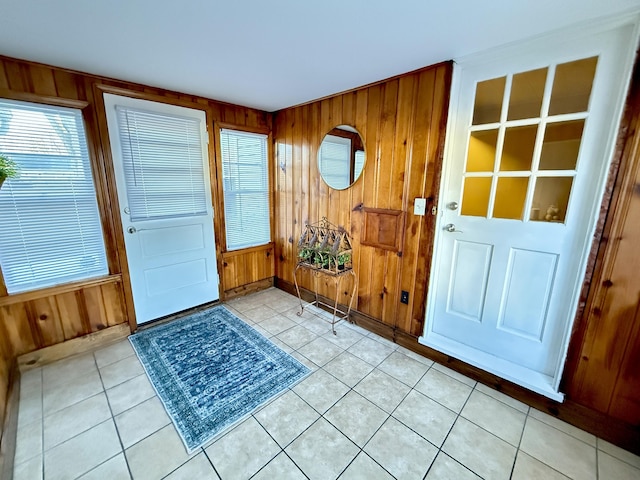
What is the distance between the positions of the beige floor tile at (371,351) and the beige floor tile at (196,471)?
1.21m

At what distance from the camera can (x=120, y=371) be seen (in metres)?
1.93

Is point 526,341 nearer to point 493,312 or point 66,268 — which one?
point 493,312

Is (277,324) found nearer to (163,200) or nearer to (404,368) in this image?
(404,368)

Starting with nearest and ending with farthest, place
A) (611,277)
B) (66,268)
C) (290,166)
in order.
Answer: (611,277) → (66,268) → (290,166)

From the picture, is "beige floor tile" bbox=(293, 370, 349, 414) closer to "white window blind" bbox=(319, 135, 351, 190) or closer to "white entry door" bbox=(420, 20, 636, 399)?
"white entry door" bbox=(420, 20, 636, 399)

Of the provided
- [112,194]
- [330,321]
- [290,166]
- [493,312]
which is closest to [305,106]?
[290,166]

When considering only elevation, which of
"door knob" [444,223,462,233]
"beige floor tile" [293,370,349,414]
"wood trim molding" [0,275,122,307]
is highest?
"door knob" [444,223,462,233]

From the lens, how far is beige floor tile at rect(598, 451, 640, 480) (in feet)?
4.15

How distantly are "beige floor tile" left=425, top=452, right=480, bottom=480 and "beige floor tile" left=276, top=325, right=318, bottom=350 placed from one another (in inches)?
47.5

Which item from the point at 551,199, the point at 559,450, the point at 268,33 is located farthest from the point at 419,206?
the point at 559,450

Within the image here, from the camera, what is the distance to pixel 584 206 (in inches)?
56.5

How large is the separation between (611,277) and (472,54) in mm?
1499

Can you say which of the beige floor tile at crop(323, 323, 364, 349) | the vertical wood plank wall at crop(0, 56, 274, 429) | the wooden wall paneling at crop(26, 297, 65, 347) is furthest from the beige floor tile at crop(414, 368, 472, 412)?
the wooden wall paneling at crop(26, 297, 65, 347)

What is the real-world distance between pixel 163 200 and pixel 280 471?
226cm
